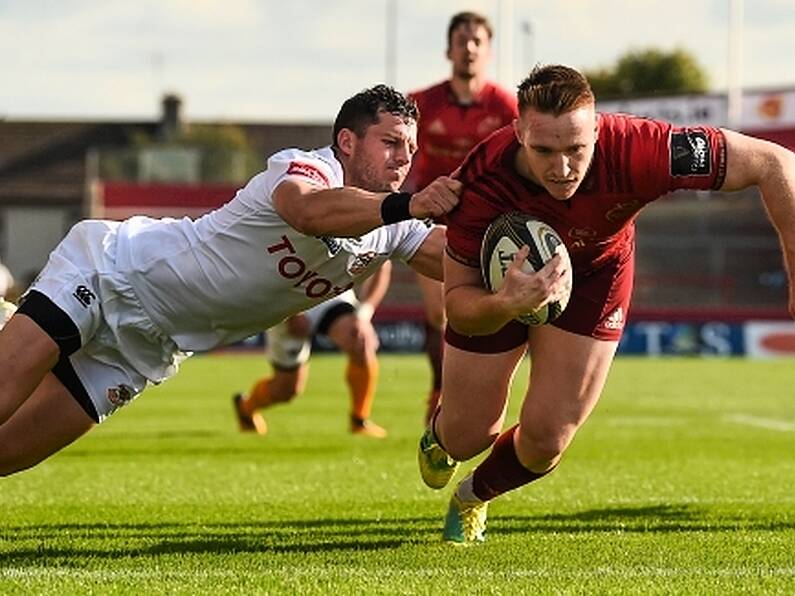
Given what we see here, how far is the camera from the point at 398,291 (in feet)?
132

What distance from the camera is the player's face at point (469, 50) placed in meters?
11.7

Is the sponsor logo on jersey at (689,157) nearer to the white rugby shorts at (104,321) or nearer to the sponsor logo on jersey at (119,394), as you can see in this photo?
the white rugby shorts at (104,321)

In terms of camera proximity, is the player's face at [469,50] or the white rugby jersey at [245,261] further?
the player's face at [469,50]

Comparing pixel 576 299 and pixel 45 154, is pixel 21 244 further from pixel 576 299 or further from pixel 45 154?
pixel 576 299

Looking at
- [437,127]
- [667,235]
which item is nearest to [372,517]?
[437,127]

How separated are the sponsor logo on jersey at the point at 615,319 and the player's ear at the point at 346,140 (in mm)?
1178

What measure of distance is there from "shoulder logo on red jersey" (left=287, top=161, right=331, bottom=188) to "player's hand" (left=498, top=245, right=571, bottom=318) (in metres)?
0.83

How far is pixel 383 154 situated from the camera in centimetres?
670

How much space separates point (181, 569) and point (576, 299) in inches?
71.1

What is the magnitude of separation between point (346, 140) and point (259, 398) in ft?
23.2

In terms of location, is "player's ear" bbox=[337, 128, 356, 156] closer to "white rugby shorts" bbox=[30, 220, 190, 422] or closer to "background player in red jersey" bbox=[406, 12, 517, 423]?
"white rugby shorts" bbox=[30, 220, 190, 422]

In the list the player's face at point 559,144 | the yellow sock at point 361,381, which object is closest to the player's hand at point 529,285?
the player's face at point 559,144

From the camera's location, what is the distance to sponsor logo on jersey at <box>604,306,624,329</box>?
22.9 feet

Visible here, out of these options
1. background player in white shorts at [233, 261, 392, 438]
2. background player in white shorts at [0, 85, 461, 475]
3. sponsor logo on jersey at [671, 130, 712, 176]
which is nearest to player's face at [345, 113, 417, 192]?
background player in white shorts at [0, 85, 461, 475]
